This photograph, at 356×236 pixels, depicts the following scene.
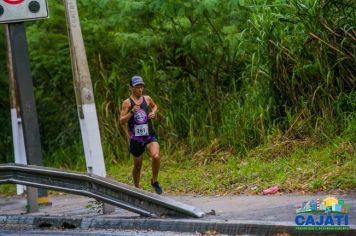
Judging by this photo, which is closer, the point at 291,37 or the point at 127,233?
the point at 127,233

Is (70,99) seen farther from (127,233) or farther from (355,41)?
(127,233)

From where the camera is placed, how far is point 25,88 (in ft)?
43.3

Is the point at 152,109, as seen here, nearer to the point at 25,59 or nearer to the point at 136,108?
the point at 136,108

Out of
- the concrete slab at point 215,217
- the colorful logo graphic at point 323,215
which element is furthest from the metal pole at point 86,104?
the colorful logo graphic at point 323,215

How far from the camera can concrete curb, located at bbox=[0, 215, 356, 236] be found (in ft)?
28.5

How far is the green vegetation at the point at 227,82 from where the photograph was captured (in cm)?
1457

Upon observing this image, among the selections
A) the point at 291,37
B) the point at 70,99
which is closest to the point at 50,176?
the point at 291,37

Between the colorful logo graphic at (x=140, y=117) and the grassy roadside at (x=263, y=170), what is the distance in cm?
172

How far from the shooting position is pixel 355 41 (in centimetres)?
1519

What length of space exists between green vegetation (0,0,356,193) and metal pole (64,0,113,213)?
2.60m

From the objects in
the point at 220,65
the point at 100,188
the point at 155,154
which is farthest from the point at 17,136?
the point at 100,188

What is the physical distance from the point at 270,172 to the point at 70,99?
36.1 feet

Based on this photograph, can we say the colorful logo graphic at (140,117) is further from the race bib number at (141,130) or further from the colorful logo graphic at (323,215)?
the colorful logo graphic at (323,215)

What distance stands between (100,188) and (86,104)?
1698 millimetres
